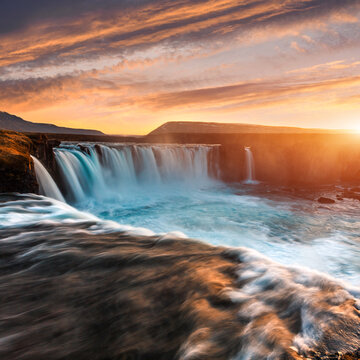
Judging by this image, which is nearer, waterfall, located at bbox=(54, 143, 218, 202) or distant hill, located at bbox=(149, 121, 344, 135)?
waterfall, located at bbox=(54, 143, 218, 202)

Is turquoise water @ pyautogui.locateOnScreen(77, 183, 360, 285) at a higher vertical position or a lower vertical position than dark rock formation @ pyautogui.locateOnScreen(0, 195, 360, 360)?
lower

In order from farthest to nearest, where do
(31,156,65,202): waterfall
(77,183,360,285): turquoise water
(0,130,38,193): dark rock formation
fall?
(31,156,65,202): waterfall < (77,183,360,285): turquoise water < (0,130,38,193): dark rock formation

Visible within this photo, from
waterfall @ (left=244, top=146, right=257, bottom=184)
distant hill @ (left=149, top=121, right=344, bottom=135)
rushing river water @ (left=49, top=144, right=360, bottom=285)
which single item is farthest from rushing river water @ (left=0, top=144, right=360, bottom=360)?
distant hill @ (left=149, top=121, right=344, bottom=135)

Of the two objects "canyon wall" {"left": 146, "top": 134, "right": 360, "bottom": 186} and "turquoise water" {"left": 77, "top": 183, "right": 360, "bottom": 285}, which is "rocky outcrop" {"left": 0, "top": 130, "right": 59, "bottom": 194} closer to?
"turquoise water" {"left": 77, "top": 183, "right": 360, "bottom": 285}

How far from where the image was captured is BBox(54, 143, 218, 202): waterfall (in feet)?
42.1

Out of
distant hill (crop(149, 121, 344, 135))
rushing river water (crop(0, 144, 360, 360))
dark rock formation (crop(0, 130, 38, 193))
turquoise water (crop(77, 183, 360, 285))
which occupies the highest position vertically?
distant hill (crop(149, 121, 344, 135))

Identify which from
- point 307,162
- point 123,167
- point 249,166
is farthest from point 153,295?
point 307,162

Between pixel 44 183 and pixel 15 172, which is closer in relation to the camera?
pixel 15 172

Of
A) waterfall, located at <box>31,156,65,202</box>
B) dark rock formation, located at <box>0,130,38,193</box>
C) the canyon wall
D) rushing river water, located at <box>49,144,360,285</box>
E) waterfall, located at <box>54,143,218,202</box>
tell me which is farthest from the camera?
the canyon wall

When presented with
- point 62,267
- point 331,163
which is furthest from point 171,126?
point 62,267

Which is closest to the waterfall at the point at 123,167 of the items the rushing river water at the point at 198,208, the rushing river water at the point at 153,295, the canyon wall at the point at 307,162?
the rushing river water at the point at 198,208

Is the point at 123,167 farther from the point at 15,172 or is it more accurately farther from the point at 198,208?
the point at 15,172

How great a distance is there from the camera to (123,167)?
1744 centimetres

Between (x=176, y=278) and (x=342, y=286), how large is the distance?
5.35ft
